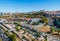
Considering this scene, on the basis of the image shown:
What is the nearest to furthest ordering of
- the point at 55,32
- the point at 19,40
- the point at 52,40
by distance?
the point at 19,40, the point at 52,40, the point at 55,32

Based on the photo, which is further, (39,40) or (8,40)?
(39,40)

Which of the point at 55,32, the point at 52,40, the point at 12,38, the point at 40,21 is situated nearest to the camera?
the point at 12,38

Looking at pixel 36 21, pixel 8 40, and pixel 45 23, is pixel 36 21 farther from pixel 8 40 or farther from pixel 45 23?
pixel 8 40

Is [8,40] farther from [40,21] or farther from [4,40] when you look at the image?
[40,21]

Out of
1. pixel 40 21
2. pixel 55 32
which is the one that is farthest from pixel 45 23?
pixel 55 32

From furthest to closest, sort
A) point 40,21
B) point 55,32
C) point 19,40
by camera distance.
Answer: point 40,21, point 55,32, point 19,40

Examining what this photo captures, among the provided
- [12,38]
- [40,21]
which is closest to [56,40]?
[12,38]

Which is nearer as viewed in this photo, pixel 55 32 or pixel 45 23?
pixel 55 32

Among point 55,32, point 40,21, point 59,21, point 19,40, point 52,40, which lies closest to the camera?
point 19,40

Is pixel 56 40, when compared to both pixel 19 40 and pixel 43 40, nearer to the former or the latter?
pixel 43 40
